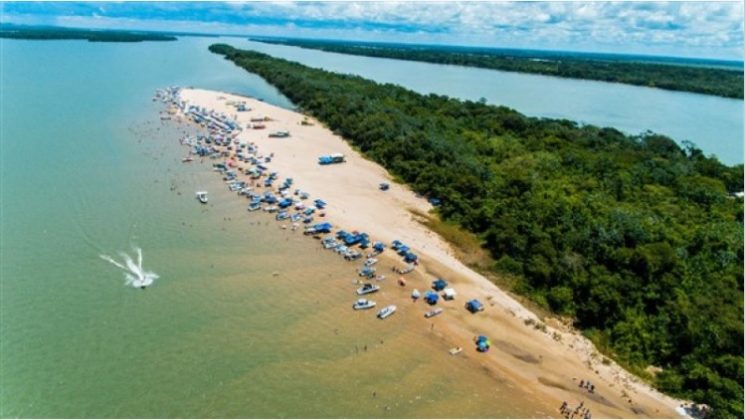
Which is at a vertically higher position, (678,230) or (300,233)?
(678,230)

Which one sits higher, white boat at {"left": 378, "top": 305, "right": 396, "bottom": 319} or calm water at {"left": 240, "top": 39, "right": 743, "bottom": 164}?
calm water at {"left": 240, "top": 39, "right": 743, "bottom": 164}

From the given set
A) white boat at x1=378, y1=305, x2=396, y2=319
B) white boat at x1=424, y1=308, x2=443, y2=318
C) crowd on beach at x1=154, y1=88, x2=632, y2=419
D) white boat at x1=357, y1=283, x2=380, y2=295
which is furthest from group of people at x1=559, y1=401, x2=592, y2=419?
white boat at x1=357, y1=283, x2=380, y2=295

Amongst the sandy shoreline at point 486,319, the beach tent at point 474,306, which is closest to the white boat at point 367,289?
the sandy shoreline at point 486,319

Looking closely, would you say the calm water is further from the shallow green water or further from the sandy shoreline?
the shallow green water

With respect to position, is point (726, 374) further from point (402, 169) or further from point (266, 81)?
point (266, 81)

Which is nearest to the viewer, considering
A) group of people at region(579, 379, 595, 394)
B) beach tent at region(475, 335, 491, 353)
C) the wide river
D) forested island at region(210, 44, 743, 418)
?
the wide river

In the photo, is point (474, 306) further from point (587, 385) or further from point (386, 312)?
point (587, 385)

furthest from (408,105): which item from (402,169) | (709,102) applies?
(709,102)
